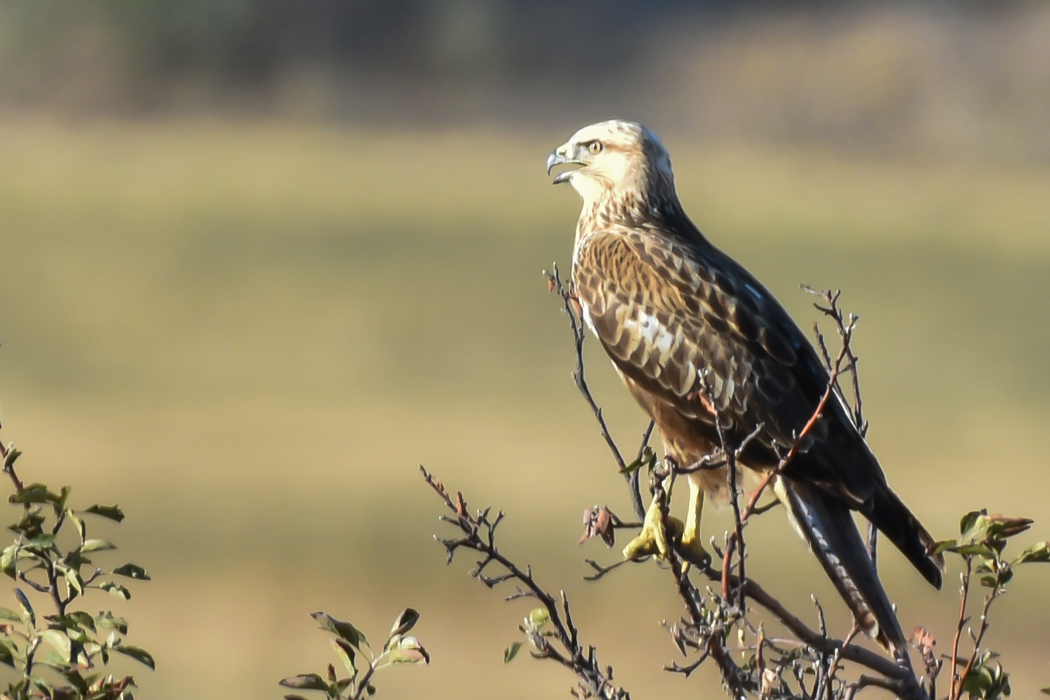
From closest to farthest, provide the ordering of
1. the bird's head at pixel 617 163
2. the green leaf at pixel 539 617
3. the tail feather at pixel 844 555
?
the green leaf at pixel 539 617 → the tail feather at pixel 844 555 → the bird's head at pixel 617 163

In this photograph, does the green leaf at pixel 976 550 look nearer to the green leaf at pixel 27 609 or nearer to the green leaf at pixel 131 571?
→ the green leaf at pixel 131 571

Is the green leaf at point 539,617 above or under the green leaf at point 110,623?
above

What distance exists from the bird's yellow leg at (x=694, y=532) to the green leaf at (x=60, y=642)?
1.55 metres

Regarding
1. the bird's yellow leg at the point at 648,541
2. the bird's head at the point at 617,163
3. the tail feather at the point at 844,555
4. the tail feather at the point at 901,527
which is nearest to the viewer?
the tail feather at the point at 844,555

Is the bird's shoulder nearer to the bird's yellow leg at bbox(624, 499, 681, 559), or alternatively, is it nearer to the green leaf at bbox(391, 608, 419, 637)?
the bird's yellow leg at bbox(624, 499, 681, 559)

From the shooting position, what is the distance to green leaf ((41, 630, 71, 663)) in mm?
2539

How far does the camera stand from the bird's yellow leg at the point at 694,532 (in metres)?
3.74

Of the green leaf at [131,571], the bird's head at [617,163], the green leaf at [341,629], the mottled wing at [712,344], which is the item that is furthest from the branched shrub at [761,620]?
the bird's head at [617,163]

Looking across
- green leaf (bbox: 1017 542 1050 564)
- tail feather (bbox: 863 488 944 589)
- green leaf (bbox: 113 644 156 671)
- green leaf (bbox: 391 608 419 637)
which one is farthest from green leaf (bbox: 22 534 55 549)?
tail feather (bbox: 863 488 944 589)

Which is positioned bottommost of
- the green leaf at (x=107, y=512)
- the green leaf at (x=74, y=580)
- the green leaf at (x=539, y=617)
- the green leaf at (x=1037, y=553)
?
the green leaf at (x=74, y=580)

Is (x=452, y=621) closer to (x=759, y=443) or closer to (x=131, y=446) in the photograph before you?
(x=131, y=446)

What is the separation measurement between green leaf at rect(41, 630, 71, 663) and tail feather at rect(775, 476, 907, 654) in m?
1.76

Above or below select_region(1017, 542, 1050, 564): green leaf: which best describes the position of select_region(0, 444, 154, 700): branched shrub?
below

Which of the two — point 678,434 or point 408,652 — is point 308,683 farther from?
point 678,434
